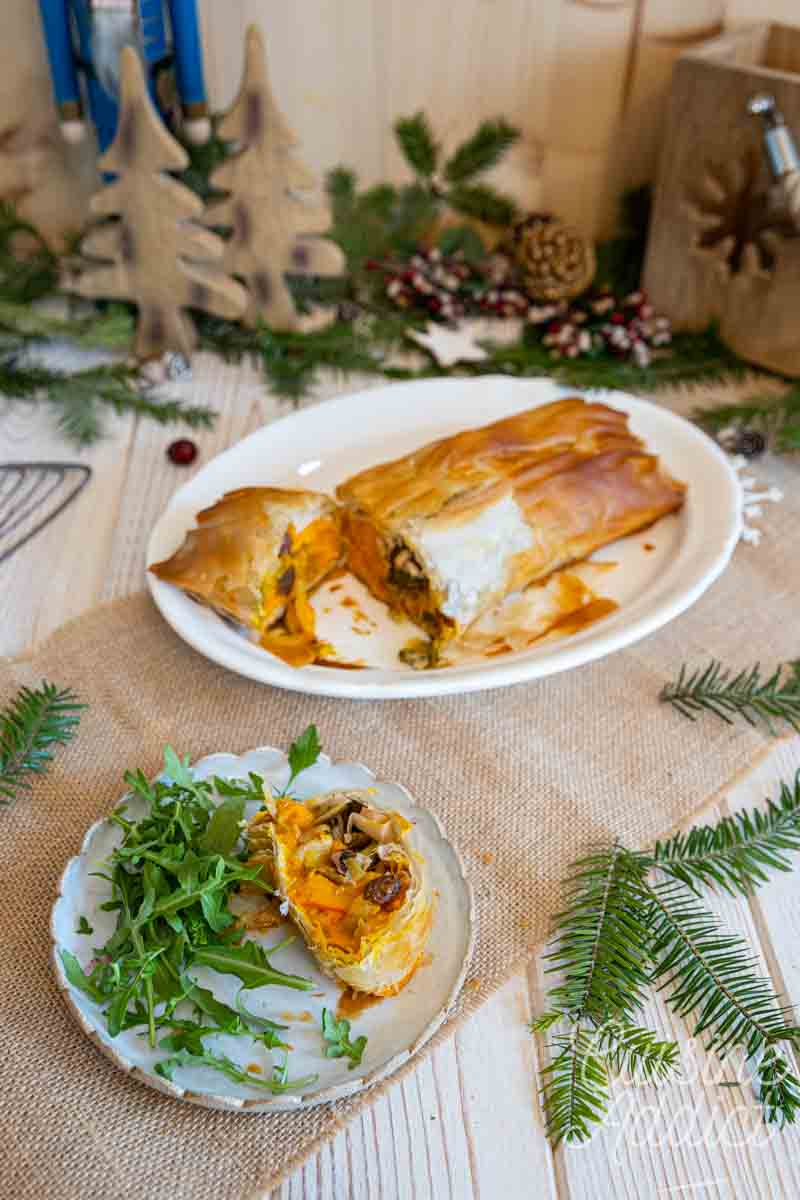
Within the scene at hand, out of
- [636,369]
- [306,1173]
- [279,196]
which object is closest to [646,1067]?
[306,1173]

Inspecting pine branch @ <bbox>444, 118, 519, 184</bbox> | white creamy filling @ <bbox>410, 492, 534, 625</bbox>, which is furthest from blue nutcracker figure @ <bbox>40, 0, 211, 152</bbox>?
white creamy filling @ <bbox>410, 492, 534, 625</bbox>

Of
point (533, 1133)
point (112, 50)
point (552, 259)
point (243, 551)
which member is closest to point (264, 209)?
point (112, 50)

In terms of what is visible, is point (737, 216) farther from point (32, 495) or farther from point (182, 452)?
point (32, 495)

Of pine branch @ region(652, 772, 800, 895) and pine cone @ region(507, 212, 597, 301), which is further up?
pine cone @ region(507, 212, 597, 301)

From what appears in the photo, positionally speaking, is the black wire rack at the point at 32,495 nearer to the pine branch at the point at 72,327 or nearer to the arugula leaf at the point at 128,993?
the pine branch at the point at 72,327

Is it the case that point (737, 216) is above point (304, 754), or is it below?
above

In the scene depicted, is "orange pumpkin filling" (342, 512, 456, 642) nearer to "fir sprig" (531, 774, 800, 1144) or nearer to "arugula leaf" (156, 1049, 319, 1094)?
"fir sprig" (531, 774, 800, 1144)
